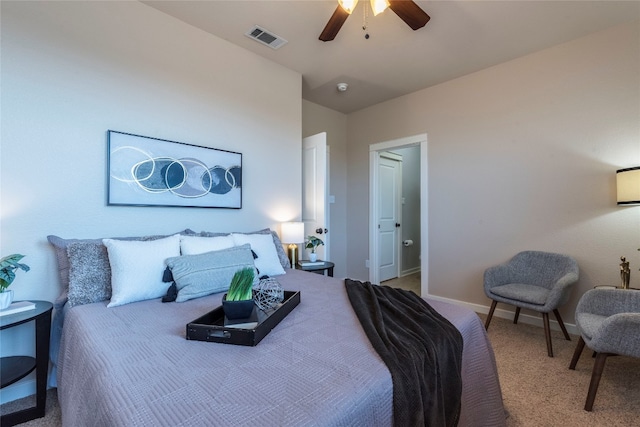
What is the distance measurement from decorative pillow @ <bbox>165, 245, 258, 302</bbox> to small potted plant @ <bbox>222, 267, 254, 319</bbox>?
0.32 metres

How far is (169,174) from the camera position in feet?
7.72

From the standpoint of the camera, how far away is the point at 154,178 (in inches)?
89.6

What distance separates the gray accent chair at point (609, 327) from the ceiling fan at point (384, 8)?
2144mm

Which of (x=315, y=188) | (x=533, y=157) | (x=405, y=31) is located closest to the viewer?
(x=405, y=31)

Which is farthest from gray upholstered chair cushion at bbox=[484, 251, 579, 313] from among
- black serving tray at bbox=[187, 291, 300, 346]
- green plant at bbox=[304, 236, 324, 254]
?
black serving tray at bbox=[187, 291, 300, 346]

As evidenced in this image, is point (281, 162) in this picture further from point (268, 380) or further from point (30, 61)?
point (268, 380)

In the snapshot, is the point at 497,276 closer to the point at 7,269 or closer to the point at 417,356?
the point at 417,356

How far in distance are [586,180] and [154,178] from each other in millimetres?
3789

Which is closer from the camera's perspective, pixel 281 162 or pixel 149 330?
pixel 149 330

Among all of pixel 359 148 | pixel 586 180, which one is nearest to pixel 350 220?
pixel 359 148

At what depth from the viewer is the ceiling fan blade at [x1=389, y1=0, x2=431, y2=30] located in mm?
1755

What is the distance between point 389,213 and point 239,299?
3.88 metres

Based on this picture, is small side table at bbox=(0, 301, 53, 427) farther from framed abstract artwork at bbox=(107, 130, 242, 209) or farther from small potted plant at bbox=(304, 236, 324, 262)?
small potted plant at bbox=(304, 236, 324, 262)

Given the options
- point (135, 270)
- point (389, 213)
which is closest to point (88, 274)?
point (135, 270)
